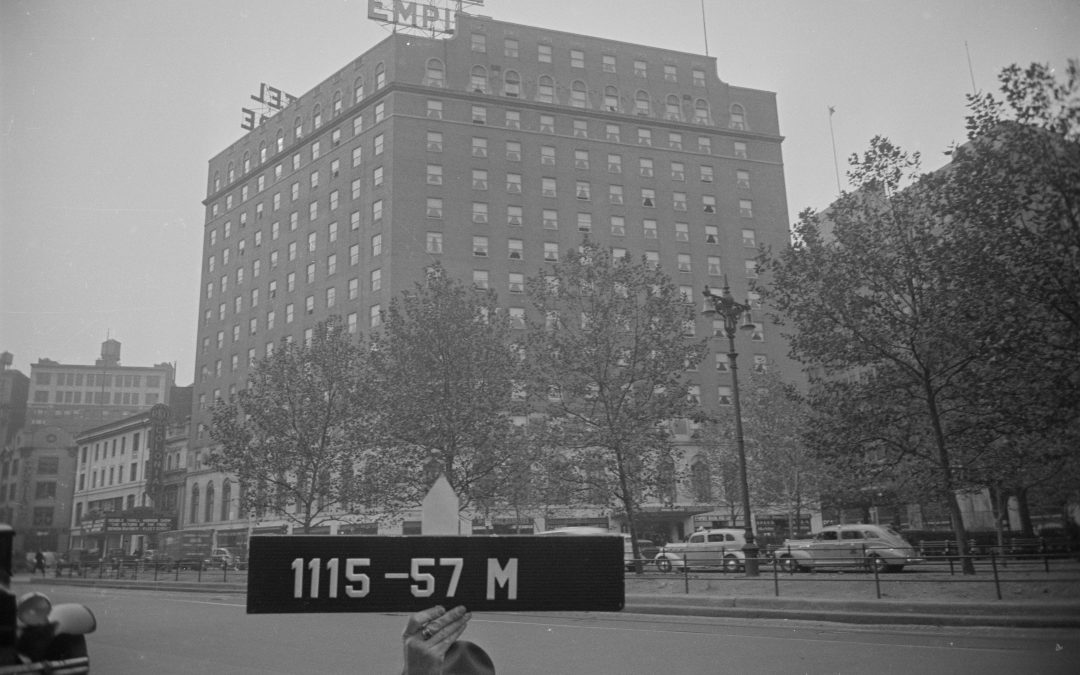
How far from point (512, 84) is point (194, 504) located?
43.8m

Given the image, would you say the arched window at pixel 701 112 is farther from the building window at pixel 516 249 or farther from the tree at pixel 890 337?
the tree at pixel 890 337

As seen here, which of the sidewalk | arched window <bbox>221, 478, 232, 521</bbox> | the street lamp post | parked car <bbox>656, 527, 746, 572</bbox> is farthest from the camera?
arched window <bbox>221, 478, 232, 521</bbox>

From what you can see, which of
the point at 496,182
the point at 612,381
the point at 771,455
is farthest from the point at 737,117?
the point at 612,381

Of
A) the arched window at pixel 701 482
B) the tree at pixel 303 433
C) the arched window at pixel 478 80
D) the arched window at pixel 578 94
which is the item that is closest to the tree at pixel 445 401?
the tree at pixel 303 433

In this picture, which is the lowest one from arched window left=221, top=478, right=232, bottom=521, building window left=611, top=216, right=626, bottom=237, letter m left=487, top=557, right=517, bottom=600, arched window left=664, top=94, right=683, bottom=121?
letter m left=487, top=557, right=517, bottom=600

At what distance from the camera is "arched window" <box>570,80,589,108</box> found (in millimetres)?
62341

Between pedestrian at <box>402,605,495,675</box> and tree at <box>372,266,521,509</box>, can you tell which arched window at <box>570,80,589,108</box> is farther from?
pedestrian at <box>402,605,495,675</box>

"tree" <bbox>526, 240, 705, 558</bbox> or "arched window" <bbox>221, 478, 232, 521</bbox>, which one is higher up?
"tree" <bbox>526, 240, 705, 558</bbox>

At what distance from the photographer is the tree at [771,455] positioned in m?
41.7

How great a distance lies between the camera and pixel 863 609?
14.2m

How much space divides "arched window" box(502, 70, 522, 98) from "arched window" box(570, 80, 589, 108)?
4.36 m

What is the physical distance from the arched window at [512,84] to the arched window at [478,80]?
5.29ft

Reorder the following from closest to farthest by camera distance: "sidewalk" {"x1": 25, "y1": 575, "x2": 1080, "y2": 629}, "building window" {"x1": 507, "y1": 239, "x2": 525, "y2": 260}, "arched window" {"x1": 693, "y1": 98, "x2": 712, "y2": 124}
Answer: "sidewalk" {"x1": 25, "y1": 575, "x2": 1080, "y2": 629}
"building window" {"x1": 507, "y1": 239, "x2": 525, "y2": 260}
"arched window" {"x1": 693, "y1": 98, "x2": 712, "y2": 124}

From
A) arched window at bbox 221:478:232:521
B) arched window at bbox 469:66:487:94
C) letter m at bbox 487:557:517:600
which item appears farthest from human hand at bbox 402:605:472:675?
arched window at bbox 221:478:232:521
